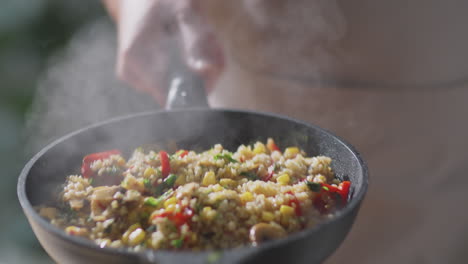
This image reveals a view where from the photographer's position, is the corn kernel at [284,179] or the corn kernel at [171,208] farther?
the corn kernel at [284,179]

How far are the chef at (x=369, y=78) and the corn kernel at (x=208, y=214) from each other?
739 millimetres

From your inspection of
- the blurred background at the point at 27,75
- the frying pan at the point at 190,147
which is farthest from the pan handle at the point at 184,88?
the blurred background at the point at 27,75

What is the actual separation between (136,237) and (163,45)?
967 mm

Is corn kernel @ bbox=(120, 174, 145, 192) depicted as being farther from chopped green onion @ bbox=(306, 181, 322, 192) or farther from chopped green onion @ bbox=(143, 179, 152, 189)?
chopped green onion @ bbox=(306, 181, 322, 192)

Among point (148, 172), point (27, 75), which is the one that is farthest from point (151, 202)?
point (27, 75)

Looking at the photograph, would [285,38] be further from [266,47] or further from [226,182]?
[226,182]

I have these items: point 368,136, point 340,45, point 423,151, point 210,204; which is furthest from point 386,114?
point 210,204

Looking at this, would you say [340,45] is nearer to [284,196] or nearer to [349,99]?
[349,99]

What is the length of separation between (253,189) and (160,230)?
1.03 feet

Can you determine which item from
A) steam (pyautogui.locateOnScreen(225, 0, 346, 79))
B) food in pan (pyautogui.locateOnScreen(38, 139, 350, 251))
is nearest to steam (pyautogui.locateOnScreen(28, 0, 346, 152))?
steam (pyautogui.locateOnScreen(225, 0, 346, 79))

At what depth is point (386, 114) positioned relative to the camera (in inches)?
71.3

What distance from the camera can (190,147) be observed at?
1.58 meters

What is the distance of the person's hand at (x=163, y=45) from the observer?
1.66 metres

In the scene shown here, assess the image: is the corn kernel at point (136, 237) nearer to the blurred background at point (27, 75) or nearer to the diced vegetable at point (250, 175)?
the diced vegetable at point (250, 175)
